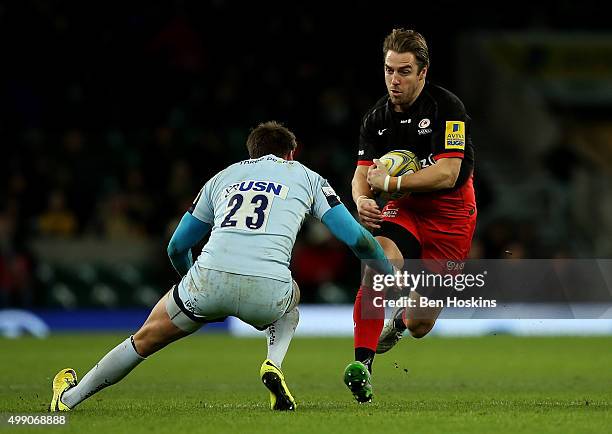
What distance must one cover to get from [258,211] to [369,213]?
3.61 feet

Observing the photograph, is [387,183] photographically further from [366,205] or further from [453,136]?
[453,136]

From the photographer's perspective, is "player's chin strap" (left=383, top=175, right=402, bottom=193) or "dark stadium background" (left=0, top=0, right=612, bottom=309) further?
"dark stadium background" (left=0, top=0, right=612, bottom=309)

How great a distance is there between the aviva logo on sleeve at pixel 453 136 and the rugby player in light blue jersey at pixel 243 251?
1.16m

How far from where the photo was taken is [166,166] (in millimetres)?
17984

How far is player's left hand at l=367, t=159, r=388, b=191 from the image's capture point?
7992 millimetres

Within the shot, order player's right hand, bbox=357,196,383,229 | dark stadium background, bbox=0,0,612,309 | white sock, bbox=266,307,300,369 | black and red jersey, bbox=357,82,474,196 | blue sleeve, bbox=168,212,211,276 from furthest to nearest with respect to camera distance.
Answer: dark stadium background, bbox=0,0,612,309 < black and red jersey, bbox=357,82,474,196 < player's right hand, bbox=357,196,383,229 < white sock, bbox=266,307,300,369 < blue sleeve, bbox=168,212,211,276

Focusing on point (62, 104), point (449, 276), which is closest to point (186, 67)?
point (62, 104)

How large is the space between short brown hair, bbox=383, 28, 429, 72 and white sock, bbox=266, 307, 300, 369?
5.90 ft

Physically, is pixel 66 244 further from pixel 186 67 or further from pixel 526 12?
pixel 526 12

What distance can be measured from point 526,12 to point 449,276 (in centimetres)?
1470

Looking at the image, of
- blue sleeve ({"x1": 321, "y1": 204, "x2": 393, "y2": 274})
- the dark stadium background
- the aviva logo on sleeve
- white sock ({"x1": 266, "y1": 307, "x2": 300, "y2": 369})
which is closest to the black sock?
white sock ({"x1": 266, "y1": 307, "x2": 300, "y2": 369})

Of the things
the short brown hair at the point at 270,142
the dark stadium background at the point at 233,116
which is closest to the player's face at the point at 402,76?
the short brown hair at the point at 270,142

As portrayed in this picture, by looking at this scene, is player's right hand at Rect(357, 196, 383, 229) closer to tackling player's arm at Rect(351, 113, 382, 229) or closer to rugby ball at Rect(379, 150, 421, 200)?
tackling player's arm at Rect(351, 113, 382, 229)

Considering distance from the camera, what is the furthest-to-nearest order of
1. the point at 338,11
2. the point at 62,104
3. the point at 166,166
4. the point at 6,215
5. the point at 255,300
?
the point at 338,11 < the point at 62,104 < the point at 166,166 < the point at 6,215 < the point at 255,300
